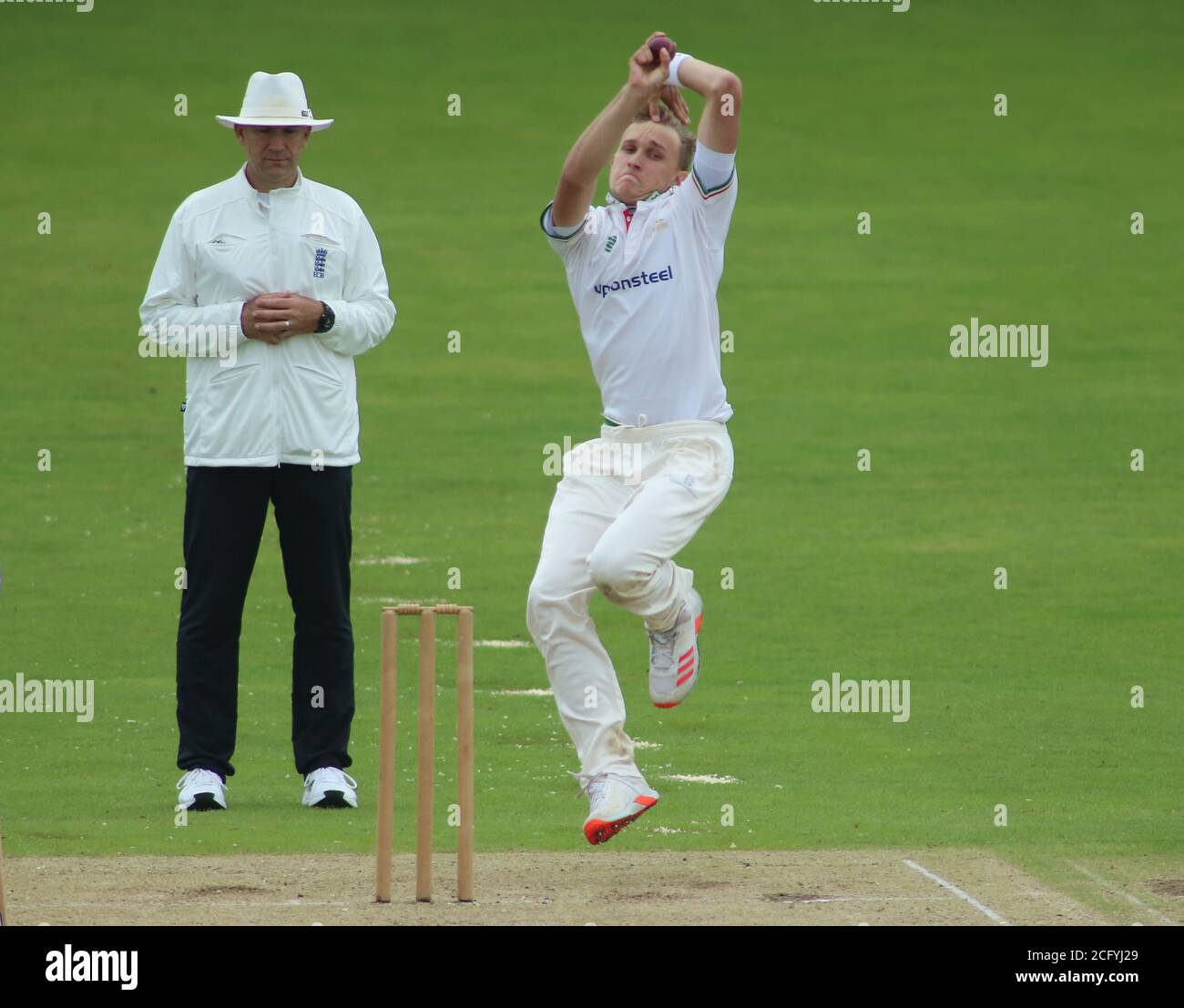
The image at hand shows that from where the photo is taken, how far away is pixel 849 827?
27.1 feet

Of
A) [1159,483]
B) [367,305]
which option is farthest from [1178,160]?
[367,305]

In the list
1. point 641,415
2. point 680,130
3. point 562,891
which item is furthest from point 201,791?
point 680,130

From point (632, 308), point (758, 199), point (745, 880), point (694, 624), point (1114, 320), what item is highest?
point (758, 199)

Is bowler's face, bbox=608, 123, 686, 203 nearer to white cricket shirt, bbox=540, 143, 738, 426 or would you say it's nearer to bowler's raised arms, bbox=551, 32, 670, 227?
white cricket shirt, bbox=540, 143, 738, 426

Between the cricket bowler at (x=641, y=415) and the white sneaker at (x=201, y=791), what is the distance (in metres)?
1.88

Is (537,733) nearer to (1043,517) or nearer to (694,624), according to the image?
(694,624)

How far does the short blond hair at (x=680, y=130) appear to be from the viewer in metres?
7.31

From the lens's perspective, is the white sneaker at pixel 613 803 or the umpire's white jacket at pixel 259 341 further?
the umpire's white jacket at pixel 259 341

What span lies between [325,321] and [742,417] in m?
10.4

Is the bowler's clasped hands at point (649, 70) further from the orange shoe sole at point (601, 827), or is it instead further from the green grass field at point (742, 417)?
the green grass field at point (742, 417)

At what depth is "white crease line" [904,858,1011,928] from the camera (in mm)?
6691

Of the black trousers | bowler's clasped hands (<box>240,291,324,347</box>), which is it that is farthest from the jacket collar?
the black trousers

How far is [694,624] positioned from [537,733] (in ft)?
9.80

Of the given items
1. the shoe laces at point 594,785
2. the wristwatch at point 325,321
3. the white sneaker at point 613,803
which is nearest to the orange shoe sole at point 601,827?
the white sneaker at point 613,803
